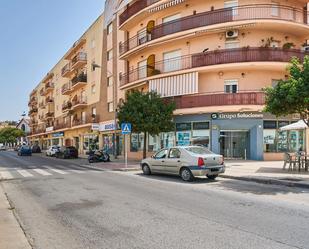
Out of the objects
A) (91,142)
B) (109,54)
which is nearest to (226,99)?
(109,54)

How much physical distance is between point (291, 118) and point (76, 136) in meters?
35.5

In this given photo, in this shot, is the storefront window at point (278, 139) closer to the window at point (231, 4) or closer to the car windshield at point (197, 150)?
the window at point (231, 4)

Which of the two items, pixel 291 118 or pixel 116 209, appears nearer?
pixel 116 209

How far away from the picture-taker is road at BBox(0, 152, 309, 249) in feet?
19.6

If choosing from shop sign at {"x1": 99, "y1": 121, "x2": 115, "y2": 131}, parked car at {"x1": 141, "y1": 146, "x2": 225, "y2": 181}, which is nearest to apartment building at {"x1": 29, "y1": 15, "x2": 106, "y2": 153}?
shop sign at {"x1": 99, "y1": 121, "x2": 115, "y2": 131}

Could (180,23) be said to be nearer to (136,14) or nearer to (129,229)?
(136,14)

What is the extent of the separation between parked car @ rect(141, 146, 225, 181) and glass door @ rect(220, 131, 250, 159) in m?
11.8

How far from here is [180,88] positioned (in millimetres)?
28734

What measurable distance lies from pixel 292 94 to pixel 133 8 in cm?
2287

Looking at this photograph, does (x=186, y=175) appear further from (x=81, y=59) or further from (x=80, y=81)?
(x=81, y=59)

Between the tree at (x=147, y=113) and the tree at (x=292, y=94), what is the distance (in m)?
10.8

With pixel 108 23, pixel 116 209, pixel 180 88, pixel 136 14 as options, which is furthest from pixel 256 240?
pixel 108 23

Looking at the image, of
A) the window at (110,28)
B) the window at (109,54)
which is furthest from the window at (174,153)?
Result: the window at (110,28)

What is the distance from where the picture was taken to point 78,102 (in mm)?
50844
